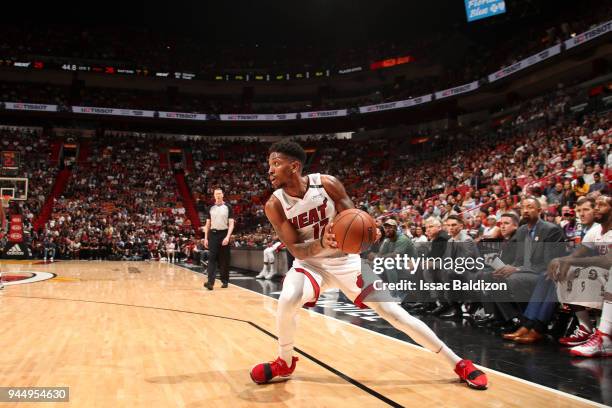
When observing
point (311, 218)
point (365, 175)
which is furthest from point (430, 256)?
point (365, 175)

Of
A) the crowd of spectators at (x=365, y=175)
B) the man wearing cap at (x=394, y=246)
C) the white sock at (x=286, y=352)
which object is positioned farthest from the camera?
the crowd of spectators at (x=365, y=175)

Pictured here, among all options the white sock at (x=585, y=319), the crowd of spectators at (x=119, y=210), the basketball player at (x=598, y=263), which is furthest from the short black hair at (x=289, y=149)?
the crowd of spectators at (x=119, y=210)

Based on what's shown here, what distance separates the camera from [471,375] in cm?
309

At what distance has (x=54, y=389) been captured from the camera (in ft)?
9.78

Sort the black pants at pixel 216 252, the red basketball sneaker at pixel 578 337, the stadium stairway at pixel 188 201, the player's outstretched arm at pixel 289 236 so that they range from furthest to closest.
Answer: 1. the stadium stairway at pixel 188 201
2. the black pants at pixel 216 252
3. the red basketball sneaker at pixel 578 337
4. the player's outstretched arm at pixel 289 236

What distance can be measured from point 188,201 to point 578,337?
2634cm

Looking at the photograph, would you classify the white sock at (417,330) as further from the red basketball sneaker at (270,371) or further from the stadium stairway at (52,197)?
the stadium stairway at (52,197)

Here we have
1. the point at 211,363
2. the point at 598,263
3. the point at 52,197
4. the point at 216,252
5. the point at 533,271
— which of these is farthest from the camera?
the point at 52,197

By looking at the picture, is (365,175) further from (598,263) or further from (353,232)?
(353,232)

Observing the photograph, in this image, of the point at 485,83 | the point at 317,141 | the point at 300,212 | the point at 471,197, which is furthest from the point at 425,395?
the point at 317,141

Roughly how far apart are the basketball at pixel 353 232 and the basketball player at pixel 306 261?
0.36 m

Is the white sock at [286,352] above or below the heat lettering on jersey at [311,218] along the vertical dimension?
below

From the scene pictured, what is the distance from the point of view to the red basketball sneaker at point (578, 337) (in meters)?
4.34

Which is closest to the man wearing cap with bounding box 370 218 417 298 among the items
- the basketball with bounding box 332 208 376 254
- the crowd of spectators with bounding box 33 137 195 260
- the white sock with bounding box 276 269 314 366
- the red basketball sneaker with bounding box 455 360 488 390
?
the red basketball sneaker with bounding box 455 360 488 390
